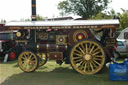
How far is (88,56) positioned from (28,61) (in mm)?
2287

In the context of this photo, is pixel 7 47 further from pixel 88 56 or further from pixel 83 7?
pixel 83 7

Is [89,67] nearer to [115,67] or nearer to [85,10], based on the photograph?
[115,67]

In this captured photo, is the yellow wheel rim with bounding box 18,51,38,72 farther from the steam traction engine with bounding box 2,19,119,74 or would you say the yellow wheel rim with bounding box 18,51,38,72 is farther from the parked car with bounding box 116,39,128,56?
the parked car with bounding box 116,39,128,56

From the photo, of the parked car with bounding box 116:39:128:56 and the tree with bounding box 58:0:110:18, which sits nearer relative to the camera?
the parked car with bounding box 116:39:128:56

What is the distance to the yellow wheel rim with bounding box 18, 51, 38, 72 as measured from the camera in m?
7.39

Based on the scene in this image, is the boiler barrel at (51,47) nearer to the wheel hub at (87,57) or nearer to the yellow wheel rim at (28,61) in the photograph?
the yellow wheel rim at (28,61)

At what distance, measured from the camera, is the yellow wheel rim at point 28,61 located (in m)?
7.39

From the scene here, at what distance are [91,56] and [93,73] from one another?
0.61 meters

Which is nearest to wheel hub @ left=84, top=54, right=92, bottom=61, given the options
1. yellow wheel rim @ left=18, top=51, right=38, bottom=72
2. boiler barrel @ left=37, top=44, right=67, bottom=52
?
boiler barrel @ left=37, top=44, right=67, bottom=52

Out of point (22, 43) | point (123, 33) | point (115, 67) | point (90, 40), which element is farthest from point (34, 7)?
point (123, 33)

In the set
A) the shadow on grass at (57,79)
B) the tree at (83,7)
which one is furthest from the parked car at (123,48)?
the tree at (83,7)

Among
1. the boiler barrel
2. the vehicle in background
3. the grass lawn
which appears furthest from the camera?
the vehicle in background

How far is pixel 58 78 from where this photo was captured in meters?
6.67

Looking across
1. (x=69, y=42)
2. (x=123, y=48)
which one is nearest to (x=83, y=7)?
(x=123, y=48)
